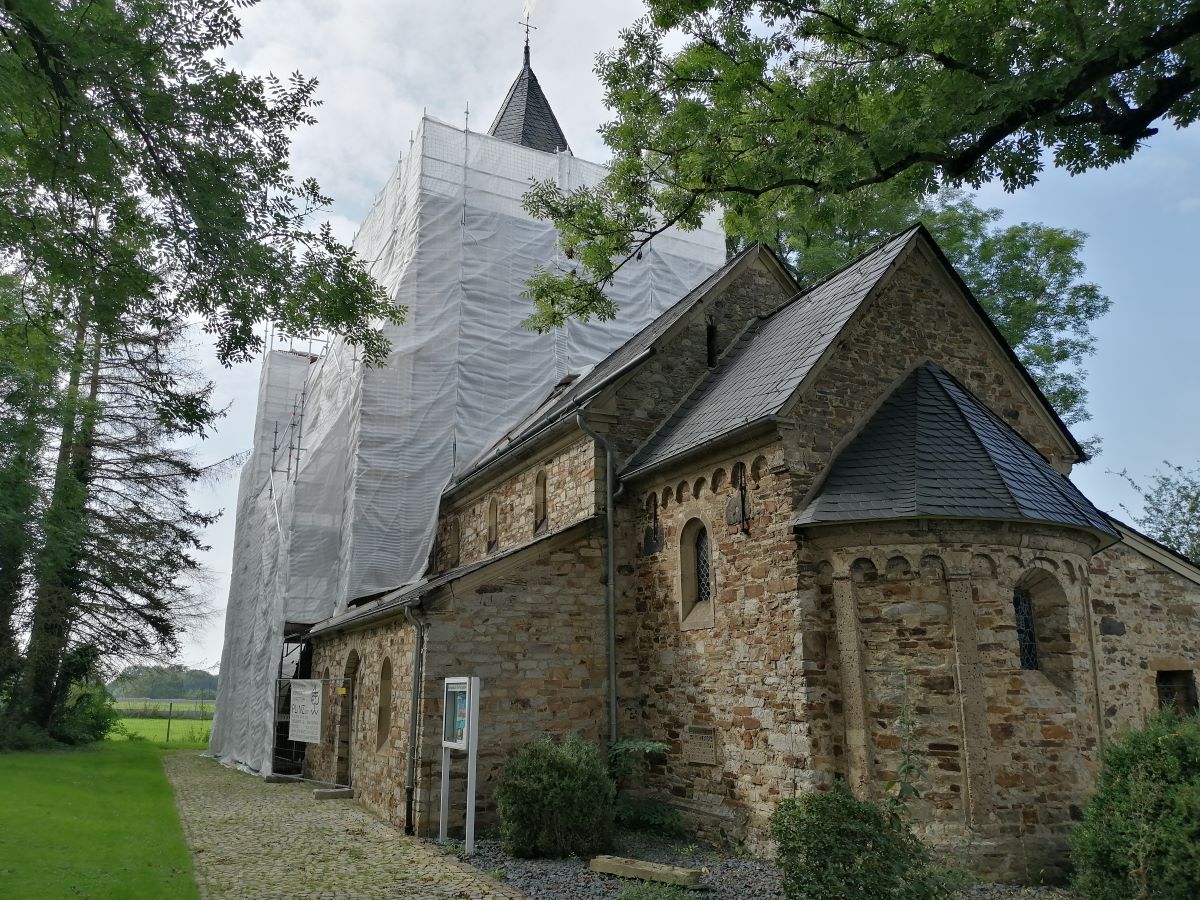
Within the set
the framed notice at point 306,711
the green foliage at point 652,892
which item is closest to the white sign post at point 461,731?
the green foliage at point 652,892

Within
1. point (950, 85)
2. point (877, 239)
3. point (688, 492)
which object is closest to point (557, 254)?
point (877, 239)

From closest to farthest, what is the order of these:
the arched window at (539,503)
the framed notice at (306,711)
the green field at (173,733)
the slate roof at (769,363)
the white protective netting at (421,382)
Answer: the slate roof at (769,363)
the arched window at (539,503)
the framed notice at (306,711)
the white protective netting at (421,382)
the green field at (173,733)

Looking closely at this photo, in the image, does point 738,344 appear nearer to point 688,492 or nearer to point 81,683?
point 688,492

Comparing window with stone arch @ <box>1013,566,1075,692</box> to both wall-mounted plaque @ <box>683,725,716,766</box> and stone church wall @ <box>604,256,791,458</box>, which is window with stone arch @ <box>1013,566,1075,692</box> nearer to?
wall-mounted plaque @ <box>683,725,716,766</box>

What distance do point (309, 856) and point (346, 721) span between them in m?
7.32

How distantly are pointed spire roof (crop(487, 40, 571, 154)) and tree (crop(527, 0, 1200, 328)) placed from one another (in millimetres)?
15168

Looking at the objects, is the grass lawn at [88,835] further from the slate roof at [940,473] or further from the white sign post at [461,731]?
the slate roof at [940,473]

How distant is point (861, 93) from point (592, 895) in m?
8.78

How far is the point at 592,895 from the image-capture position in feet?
27.2

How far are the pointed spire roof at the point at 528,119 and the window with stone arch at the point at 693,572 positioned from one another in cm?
1772

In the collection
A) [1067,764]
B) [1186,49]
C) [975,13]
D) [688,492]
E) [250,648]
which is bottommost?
[1067,764]

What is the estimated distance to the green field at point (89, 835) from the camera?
8.23 metres

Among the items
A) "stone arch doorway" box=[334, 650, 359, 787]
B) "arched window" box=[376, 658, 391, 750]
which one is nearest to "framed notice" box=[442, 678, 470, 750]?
"arched window" box=[376, 658, 391, 750]

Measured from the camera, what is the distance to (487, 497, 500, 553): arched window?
17.5 metres
